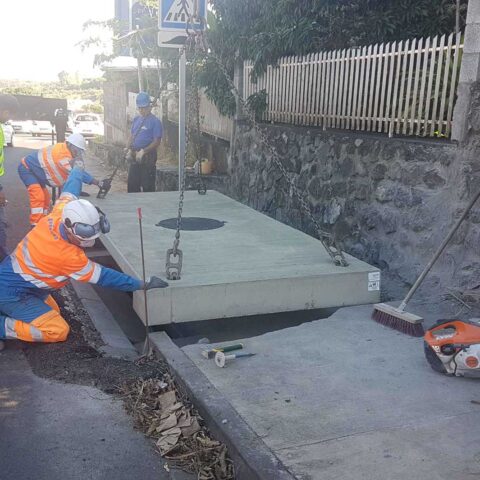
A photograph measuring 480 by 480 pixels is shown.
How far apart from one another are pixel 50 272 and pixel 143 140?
517cm

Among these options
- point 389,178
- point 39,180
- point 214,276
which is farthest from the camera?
point 39,180

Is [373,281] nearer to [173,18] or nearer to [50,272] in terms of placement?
[50,272]

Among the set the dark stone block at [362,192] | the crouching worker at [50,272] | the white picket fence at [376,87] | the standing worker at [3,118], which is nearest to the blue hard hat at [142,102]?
the white picket fence at [376,87]

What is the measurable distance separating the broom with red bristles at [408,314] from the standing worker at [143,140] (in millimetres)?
5653

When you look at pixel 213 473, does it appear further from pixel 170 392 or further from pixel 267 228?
pixel 267 228

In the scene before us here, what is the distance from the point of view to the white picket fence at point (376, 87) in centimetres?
552

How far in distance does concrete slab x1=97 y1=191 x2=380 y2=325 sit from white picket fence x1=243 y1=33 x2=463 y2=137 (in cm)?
150

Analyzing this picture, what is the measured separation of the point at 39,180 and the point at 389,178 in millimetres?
4158

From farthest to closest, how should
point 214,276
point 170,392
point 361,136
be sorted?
point 361,136
point 214,276
point 170,392

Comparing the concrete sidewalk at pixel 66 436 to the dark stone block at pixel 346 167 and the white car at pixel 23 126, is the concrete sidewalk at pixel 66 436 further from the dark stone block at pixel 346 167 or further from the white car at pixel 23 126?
the white car at pixel 23 126

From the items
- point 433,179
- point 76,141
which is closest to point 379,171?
point 433,179

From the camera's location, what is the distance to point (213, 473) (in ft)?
10.4

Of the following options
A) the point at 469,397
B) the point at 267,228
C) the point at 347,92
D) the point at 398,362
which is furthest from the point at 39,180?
the point at 469,397

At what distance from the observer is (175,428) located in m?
3.50
